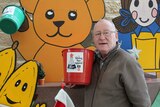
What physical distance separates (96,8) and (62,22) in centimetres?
26

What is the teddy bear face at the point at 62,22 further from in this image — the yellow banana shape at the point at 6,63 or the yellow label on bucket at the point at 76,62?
the yellow label on bucket at the point at 76,62

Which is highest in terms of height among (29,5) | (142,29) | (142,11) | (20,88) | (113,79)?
(29,5)

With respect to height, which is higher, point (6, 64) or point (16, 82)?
point (6, 64)

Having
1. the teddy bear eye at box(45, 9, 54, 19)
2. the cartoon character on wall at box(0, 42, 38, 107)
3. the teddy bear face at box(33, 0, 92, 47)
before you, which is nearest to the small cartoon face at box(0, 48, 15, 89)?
the cartoon character on wall at box(0, 42, 38, 107)

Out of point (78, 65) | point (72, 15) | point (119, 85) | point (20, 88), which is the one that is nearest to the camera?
point (119, 85)

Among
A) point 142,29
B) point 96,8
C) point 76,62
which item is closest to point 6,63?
point 76,62

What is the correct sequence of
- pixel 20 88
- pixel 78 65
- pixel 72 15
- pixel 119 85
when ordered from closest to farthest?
pixel 119 85 < pixel 78 65 < pixel 20 88 < pixel 72 15

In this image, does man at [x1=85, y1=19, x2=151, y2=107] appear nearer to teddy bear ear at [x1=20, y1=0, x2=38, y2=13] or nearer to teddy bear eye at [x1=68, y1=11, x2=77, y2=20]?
teddy bear eye at [x1=68, y1=11, x2=77, y2=20]

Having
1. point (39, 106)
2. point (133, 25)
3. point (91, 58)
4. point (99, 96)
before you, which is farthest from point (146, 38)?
point (39, 106)

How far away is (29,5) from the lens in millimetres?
2082

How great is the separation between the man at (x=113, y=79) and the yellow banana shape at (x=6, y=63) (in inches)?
23.4

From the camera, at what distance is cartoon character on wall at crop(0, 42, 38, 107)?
2.01 meters

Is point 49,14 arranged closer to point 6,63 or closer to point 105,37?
point 6,63

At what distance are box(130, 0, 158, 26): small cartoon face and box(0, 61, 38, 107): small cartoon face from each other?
81 cm
